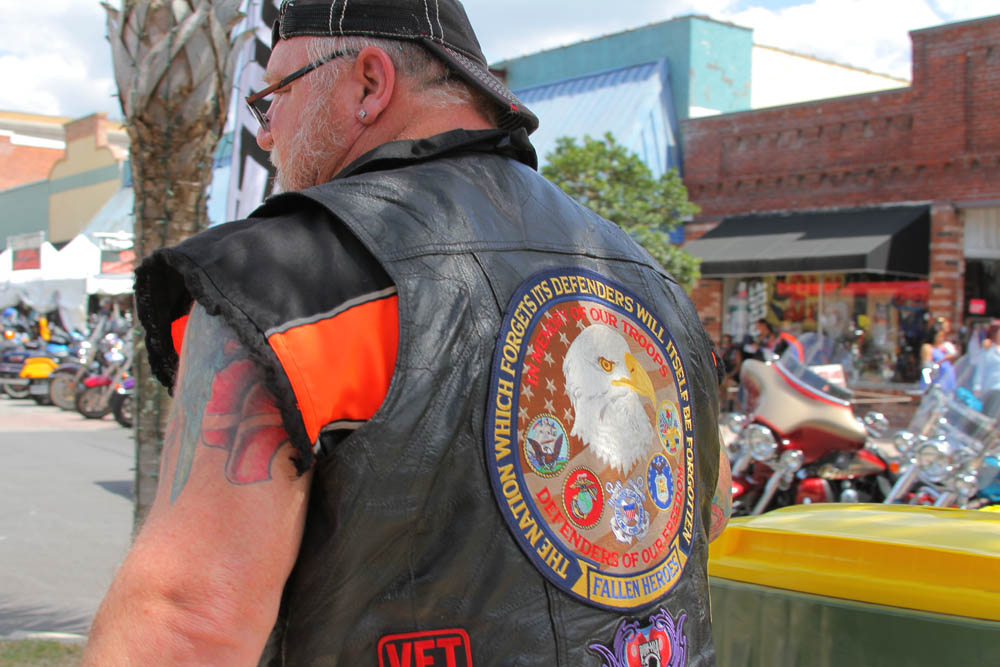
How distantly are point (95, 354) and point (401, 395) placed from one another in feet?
Result: 56.1

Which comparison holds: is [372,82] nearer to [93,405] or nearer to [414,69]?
[414,69]

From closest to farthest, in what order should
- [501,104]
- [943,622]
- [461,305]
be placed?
[461,305] → [501,104] → [943,622]

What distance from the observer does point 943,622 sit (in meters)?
2.13

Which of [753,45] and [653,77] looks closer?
[653,77]

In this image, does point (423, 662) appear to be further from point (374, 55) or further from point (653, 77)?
point (653, 77)

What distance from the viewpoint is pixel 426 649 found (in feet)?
3.96

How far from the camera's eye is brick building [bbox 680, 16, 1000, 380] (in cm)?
1509

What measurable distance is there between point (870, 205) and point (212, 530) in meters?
16.5

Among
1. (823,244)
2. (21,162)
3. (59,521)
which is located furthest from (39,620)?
(21,162)

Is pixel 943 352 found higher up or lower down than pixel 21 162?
lower down

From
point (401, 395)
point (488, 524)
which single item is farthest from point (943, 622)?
point (401, 395)

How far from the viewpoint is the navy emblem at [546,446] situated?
1296 mm

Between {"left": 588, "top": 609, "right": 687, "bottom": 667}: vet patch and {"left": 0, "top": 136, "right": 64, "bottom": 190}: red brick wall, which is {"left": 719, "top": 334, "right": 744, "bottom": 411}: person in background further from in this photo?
{"left": 0, "top": 136, "right": 64, "bottom": 190}: red brick wall

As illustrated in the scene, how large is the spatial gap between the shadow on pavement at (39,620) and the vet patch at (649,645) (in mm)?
4660
